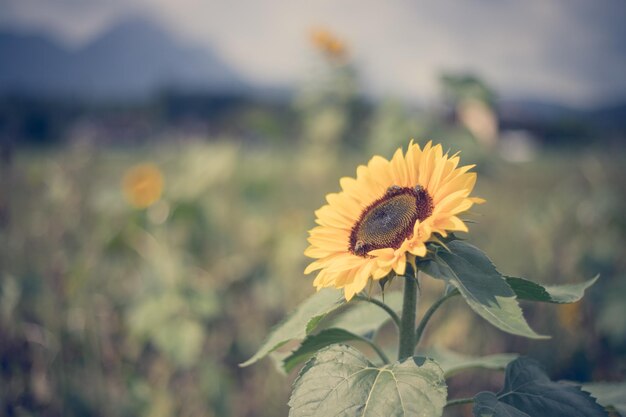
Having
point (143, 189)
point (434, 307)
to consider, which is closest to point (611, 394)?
point (434, 307)

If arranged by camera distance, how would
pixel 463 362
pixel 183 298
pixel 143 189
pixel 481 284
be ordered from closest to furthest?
pixel 481 284, pixel 463 362, pixel 183 298, pixel 143 189

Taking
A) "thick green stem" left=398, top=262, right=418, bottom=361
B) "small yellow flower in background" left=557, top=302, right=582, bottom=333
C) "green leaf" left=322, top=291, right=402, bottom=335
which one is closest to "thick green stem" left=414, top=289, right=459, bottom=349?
"thick green stem" left=398, top=262, right=418, bottom=361

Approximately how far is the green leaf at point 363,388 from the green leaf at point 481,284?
10 centimetres

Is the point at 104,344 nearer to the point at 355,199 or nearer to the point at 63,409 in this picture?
the point at 63,409

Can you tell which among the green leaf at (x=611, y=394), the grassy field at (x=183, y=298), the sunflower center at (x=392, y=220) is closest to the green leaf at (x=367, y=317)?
the sunflower center at (x=392, y=220)

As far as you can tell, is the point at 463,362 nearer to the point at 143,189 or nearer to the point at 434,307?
the point at 434,307

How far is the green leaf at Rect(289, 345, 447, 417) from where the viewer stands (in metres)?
0.63

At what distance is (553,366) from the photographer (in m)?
1.83

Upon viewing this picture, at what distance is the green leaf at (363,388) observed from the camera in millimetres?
630

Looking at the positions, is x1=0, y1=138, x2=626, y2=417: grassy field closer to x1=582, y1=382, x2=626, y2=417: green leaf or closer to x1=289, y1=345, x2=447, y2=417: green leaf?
x1=582, y1=382, x2=626, y2=417: green leaf

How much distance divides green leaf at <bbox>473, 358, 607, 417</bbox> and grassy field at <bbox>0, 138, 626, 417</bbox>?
3.51ft

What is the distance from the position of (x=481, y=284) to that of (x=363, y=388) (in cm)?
21

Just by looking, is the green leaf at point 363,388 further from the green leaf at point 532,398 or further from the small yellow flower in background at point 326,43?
the small yellow flower in background at point 326,43

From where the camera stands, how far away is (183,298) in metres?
1.91
